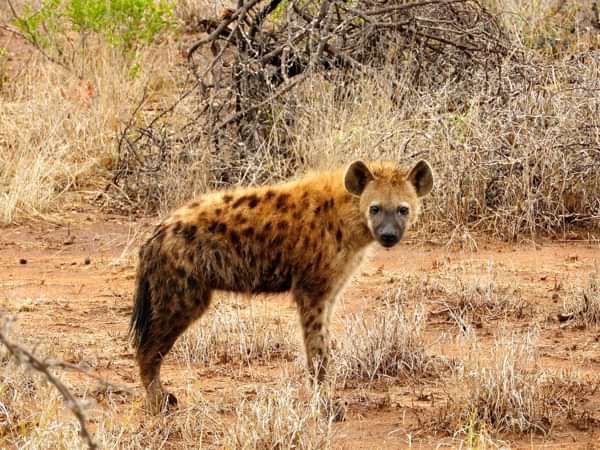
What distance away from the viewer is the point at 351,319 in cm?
675

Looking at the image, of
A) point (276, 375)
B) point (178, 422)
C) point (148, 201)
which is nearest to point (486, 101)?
point (148, 201)

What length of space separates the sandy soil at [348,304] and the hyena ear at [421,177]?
0.70 meters

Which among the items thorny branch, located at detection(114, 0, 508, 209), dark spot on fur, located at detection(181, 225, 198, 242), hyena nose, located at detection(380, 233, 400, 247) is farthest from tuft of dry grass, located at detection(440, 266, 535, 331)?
thorny branch, located at detection(114, 0, 508, 209)

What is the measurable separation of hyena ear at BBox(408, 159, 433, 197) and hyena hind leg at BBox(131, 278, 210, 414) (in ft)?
3.96

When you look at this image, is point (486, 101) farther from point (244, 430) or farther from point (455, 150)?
point (244, 430)

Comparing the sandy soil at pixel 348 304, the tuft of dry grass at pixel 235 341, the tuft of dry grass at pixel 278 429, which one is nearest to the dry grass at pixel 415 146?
the sandy soil at pixel 348 304

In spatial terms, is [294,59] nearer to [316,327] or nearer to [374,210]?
[374,210]

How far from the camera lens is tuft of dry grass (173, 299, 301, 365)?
644 centimetres

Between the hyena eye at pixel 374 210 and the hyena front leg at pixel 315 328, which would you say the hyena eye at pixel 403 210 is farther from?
the hyena front leg at pixel 315 328

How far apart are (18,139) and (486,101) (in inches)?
154

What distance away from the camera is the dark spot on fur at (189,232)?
18.3ft

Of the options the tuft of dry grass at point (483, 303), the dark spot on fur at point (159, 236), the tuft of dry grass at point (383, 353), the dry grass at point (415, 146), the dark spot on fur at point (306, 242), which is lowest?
the tuft of dry grass at point (383, 353)

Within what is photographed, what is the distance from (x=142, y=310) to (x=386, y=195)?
1269 mm

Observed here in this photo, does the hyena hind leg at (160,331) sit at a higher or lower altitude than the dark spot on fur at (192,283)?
lower
